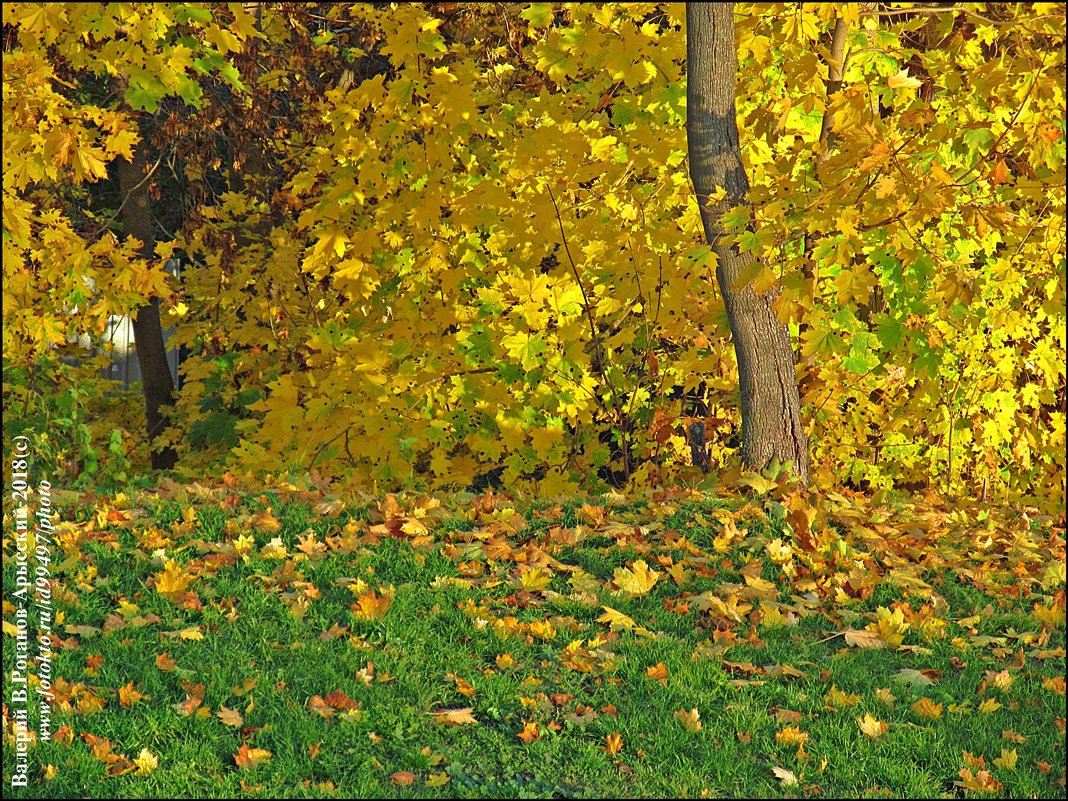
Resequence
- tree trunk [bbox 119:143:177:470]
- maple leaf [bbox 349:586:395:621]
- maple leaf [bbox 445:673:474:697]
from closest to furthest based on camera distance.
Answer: maple leaf [bbox 445:673:474:697] < maple leaf [bbox 349:586:395:621] < tree trunk [bbox 119:143:177:470]

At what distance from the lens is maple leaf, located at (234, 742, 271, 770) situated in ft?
11.6

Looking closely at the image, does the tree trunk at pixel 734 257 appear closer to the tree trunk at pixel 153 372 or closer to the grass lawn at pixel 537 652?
the grass lawn at pixel 537 652

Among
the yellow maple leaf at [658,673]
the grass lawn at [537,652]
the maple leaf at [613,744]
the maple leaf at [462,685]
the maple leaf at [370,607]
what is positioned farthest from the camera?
the maple leaf at [370,607]

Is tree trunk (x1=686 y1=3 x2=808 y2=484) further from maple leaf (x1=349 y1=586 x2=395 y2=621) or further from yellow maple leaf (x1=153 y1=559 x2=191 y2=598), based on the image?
yellow maple leaf (x1=153 y1=559 x2=191 y2=598)

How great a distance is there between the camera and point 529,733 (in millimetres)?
3799

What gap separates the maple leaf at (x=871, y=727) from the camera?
3943mm

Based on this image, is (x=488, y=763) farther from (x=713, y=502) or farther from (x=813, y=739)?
(x=713, y=502)

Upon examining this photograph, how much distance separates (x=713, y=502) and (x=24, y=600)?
132 inches

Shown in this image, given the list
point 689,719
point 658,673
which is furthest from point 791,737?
point 658,673

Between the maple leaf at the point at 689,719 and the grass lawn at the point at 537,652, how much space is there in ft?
0.04

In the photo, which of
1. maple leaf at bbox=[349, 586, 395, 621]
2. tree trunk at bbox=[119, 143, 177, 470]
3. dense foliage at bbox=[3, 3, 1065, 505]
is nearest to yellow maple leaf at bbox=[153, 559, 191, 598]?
maple leaf at bbox=[349, 586, 395, 621]

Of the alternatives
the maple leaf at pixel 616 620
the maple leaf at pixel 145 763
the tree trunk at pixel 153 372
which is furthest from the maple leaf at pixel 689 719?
the tree trunk at pixel 153 372

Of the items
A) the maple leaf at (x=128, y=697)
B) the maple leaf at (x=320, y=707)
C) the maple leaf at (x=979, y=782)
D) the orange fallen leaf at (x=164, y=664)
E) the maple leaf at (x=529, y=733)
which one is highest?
the orange fallen leaf at (x=164, y=664)

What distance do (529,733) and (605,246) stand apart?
13.1 feet
